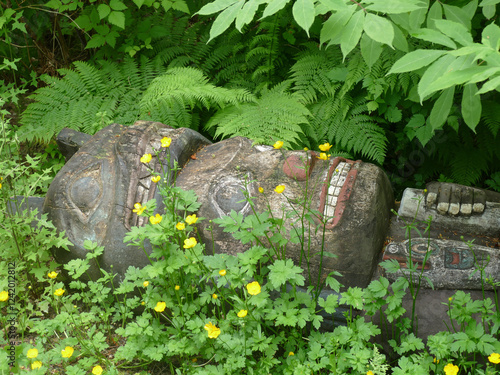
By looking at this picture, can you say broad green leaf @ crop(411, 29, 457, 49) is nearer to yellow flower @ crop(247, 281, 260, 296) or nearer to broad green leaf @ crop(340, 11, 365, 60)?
broad green leaf @ crop(340, 11, 365, 60)

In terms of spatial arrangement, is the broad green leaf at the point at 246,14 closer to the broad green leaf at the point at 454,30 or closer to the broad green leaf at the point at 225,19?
the broad green leaf at the point at 225,19

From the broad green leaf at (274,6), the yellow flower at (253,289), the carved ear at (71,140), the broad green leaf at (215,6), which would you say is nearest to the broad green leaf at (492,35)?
the broad green leaf at (274,6)

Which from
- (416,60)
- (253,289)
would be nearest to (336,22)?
(416,60)

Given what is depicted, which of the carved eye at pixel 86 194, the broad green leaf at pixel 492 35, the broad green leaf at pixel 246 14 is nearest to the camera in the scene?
the broad green leaf at pixel 492 35

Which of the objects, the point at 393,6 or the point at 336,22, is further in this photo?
the point at 336,22

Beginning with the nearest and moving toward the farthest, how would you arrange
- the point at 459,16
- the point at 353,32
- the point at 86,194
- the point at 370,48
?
Answer: 1. the point at 353,32
2. the point at 370,48
3. the point at 459,16
4. the point at 86,194

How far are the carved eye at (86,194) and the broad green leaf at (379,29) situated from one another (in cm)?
191

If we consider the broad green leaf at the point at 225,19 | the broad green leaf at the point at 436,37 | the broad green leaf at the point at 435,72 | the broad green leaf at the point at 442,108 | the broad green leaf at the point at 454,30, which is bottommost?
the broad green leaf at the point at 442,108

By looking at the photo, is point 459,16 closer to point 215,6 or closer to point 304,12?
point 304,12

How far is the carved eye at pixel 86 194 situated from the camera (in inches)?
108

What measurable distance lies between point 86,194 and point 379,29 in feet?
6.59

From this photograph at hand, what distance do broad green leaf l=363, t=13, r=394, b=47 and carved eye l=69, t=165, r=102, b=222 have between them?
75.3 inches

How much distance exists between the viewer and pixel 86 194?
2.77 m

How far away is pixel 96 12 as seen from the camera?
4066 mm
